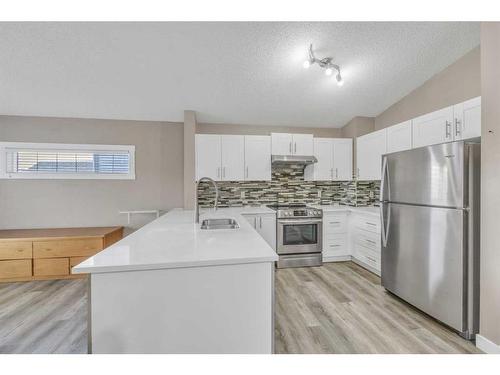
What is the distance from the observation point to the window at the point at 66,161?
3365mm

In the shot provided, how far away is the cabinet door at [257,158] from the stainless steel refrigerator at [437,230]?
68.6 inches

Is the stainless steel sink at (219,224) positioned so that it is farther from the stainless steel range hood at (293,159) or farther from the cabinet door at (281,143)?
the cabinet door at (281,143)

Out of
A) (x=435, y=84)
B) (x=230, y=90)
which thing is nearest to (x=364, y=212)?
(x=435, y=84)

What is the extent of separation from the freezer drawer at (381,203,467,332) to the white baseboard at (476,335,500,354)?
0.11 metres

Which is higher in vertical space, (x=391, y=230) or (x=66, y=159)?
(x=66, y=159)

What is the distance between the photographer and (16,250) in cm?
289

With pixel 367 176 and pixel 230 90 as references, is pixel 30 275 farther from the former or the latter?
→ pixel 367 176

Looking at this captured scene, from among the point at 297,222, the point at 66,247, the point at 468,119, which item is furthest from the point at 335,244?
the point at 66,247

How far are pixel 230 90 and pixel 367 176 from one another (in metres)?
2.42

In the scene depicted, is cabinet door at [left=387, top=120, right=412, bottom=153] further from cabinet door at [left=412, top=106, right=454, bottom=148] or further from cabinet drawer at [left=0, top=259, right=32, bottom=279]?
cabinet drawer at [left=0, top=259, right=32, bottom=279]

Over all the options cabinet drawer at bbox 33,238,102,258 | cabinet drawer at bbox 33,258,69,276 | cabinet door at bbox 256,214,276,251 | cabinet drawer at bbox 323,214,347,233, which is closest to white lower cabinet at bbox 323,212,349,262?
cabinet drawer at bbox 323,214,347,233

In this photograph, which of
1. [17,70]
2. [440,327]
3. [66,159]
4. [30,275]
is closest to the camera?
[440,327]

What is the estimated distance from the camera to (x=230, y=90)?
3.02 m

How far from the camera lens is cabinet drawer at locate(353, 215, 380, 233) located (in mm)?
3047
